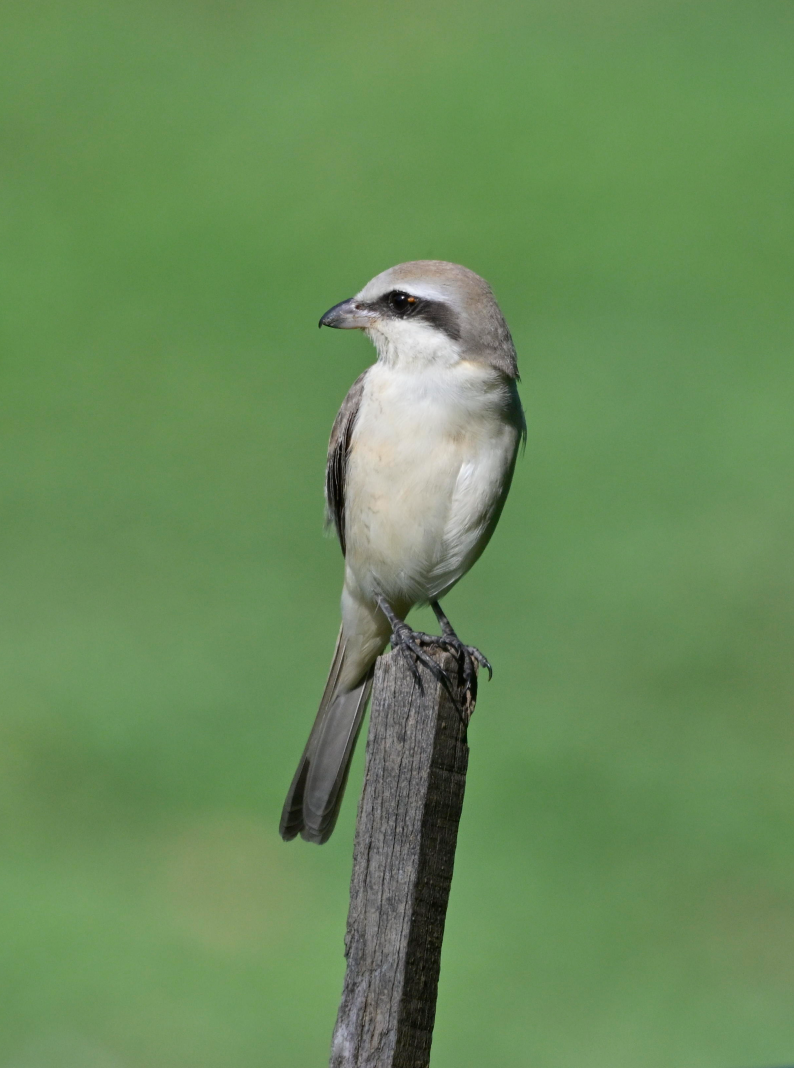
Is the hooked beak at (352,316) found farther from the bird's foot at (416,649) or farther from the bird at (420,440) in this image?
the bird's foot at (416,649)

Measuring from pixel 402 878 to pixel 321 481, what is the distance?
8.33 m

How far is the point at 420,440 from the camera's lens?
490 centimetres

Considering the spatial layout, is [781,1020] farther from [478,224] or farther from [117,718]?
[478,224]

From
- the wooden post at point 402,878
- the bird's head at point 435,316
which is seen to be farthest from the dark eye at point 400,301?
the wooden post at point 402,878

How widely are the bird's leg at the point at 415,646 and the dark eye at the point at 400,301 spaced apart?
1.04m

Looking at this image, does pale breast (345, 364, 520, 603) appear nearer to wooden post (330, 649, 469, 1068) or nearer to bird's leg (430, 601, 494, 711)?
bird's leg (430, 601, 494, 711)

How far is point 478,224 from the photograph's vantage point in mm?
15328

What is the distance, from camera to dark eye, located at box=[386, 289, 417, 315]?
4883 mm

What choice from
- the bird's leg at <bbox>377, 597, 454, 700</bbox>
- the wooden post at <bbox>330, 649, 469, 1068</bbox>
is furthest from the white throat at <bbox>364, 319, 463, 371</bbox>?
the wooden post at <bbox>330, 649, 469, 1068</bbox>

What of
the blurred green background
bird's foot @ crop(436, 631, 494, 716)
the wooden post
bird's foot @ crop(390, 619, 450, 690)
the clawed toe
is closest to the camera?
the wooden post

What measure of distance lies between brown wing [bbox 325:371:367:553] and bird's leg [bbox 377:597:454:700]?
58 centimetres

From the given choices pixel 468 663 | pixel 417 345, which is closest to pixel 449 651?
pixel 468 663

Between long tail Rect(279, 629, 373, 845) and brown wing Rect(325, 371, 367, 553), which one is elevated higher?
brown wing Rect(325, 371, 367, 553)

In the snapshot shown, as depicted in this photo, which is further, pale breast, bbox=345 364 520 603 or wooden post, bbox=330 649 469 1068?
pale breast, bbox=345 364 520 603
